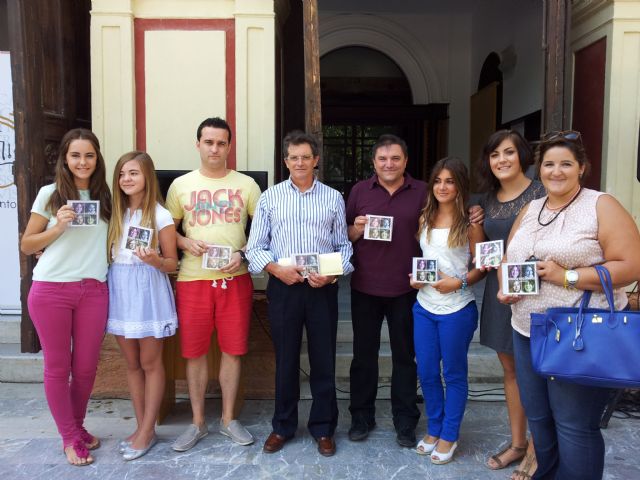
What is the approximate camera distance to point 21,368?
466 centimetres

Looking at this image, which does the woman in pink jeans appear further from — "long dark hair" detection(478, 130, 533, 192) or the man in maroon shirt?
"long dark hair" detection(478, 130, 533, 192)

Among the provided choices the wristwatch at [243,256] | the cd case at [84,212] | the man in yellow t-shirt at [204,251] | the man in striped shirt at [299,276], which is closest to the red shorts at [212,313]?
the man in yellow t-shirt at [204,251]

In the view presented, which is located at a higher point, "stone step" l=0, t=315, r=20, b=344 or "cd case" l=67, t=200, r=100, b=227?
"cd case" l=67, t=200, r=100, b=227

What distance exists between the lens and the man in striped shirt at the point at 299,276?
3373 mm

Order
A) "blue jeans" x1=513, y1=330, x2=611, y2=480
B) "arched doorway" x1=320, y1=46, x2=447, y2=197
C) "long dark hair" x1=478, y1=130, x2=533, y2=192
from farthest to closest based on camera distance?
1. "arched doorway" x1=320, y1=46, x2=447, y2=197
2. "long dark hair" x1=478, y1=130, x2=533, y2=192
3. "blue jeans" x1=513, y1=330, x2=611, y2=480

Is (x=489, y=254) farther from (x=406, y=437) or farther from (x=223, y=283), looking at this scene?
(x=223, y=283)

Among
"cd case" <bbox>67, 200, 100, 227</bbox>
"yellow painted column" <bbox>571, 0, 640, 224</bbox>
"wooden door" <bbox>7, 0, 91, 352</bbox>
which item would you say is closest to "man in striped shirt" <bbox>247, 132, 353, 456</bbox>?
"cd case" <bbox>67, 200, 100, 227</bbox>

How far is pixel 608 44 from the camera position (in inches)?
186

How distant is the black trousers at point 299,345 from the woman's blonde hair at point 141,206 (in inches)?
32.2

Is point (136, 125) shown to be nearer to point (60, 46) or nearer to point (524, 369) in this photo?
point (60, 46)

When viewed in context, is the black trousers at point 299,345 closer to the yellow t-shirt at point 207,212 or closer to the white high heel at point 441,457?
the yellow t-shirt at point 207,212

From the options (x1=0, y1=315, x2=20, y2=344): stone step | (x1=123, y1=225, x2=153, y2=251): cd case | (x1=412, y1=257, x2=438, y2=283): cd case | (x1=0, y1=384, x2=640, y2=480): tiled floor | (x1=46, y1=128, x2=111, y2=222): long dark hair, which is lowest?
(x1=0, y1=384, x2=640, y2=480): tiled floor

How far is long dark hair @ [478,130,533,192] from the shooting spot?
3.06 meters

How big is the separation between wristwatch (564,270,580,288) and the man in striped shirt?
1.33 meters
